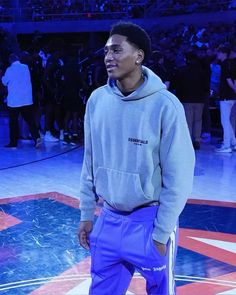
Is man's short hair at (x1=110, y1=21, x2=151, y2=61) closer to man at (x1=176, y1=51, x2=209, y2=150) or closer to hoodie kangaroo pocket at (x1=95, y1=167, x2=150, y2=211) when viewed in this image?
hoodie kangaroo pocket at (x1=95, y1=167, x2=150, y2=211)

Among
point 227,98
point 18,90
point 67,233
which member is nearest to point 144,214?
point 67,233

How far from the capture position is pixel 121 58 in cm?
194

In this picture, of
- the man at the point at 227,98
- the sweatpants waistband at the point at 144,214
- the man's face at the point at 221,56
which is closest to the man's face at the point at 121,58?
Answer: the sweatpants waistband at the point at 144,214

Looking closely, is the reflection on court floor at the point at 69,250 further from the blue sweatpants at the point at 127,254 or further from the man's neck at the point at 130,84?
the man's neck at the point at 130,84

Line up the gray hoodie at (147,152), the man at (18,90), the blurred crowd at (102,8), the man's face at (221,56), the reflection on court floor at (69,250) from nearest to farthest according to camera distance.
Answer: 1. the gray hoodie at (147,152)
2. the reflection on court floor at (69,250)
3. the man at (18,90)
4. the man's face at (221,56)
5. the blurred crowd at (102,8)

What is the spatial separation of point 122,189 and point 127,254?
9.6 inches

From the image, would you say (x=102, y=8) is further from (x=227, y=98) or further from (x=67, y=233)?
(x=67, y=233)

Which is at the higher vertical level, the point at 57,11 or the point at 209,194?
the point at 57,11

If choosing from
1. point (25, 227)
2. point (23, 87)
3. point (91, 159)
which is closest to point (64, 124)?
point (23, 87)

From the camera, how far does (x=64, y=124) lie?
895 cm

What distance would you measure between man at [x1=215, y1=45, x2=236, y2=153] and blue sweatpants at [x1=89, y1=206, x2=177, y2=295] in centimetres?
607

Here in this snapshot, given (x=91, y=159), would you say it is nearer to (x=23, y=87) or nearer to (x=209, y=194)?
(x=209, y=194)

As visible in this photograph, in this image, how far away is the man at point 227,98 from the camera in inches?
305

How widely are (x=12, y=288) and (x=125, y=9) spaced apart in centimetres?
1613
